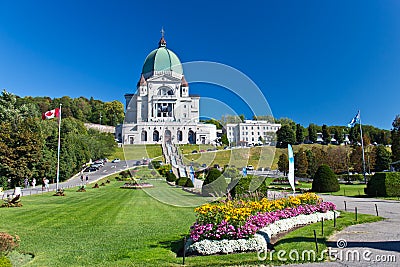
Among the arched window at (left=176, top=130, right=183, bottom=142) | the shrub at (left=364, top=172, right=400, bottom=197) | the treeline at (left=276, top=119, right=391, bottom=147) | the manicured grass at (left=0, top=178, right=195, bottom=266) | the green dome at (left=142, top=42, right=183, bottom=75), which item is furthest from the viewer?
the green dome at (left=142, top=42, right=183, bottom=75)

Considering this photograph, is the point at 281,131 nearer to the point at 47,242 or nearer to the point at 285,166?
the point at 285,166

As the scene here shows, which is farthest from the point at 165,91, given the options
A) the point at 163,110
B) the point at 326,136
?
the point at 326,136

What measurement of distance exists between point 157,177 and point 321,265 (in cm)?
4050

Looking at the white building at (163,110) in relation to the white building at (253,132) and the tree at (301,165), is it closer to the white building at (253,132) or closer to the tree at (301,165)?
the white building at (253,132)

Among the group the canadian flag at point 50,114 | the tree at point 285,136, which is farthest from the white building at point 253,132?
the canadian flag at point 50,114

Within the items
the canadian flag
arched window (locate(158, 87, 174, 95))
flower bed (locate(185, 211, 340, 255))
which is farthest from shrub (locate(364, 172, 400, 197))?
arched window (locate(158, 87, 174, 95))

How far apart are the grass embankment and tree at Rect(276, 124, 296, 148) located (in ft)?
282

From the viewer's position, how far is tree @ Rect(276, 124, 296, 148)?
98.3m

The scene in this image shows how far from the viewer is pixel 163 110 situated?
10619 centimetres

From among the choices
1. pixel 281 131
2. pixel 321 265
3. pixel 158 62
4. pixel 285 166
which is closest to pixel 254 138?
pixel 281 131

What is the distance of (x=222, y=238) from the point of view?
8789mm

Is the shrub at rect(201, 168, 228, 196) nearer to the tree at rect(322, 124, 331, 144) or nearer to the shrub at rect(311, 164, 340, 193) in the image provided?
the shrub at rect(311, 164, 340, 193)

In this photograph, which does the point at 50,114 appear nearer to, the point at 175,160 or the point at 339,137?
the point at 175,160

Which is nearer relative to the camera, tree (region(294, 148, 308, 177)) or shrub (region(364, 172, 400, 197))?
shrub (region(364, 172, 400, 197))
